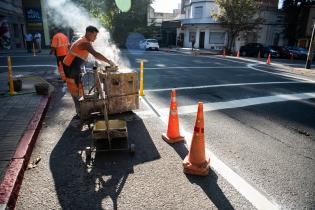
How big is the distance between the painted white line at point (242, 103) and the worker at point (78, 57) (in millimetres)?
1937

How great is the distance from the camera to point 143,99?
23.3 feet

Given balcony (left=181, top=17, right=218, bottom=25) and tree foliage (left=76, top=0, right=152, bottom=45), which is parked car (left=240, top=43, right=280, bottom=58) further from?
tree foliage (left=76, top=0, right=152, bottom=45)

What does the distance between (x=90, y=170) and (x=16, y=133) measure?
5.85 feet

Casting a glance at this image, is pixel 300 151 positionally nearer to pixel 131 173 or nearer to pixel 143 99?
pixel 131 173

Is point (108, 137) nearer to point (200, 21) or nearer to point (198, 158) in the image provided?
point (198, 158)

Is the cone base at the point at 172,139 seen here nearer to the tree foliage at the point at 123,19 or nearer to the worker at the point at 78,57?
the worker at the point at 78,57

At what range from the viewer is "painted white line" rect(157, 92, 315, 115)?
6199mm

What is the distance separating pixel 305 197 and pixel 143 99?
4.82 m

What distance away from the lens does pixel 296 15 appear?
114 ft

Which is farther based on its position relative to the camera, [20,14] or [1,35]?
[20,14]

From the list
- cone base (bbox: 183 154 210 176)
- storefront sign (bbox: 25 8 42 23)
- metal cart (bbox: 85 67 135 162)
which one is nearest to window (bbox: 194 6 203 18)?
storefront sign (bbox: 25 8 42 23)

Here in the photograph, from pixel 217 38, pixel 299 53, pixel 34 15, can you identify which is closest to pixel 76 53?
pixel 299 53

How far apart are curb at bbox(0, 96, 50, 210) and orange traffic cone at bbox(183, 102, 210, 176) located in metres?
2.08

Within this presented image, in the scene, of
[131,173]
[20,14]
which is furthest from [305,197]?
[20,14]
